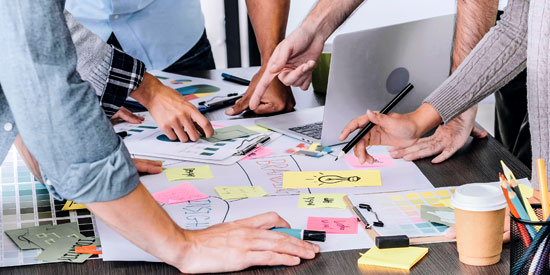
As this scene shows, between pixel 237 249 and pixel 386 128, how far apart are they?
0.56 metres

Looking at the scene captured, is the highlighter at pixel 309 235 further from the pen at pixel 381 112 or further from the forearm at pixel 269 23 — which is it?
the forearm at pixel 269 23

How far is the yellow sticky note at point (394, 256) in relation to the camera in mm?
1036

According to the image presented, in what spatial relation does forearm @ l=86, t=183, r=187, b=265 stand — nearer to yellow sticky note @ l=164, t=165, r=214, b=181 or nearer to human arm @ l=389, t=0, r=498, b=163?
yellow sticky note @ l=164, t=165, r=214, b=181

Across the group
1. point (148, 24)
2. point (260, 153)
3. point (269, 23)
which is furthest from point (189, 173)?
point (148, 24)

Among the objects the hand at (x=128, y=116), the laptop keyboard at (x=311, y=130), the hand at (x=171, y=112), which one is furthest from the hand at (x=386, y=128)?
the hand at (x=128, y=116)

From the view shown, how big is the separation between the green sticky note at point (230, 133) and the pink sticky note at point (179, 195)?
0.32m

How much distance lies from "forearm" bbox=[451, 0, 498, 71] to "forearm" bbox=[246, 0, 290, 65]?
26.4 inches

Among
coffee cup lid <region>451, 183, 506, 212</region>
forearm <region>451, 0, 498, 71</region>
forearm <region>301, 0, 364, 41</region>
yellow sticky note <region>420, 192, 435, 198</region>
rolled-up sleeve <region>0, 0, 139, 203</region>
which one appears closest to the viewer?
rolled-up sleeve <region>0, 0, 139, 203</region>

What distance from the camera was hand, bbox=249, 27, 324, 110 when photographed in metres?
1.69

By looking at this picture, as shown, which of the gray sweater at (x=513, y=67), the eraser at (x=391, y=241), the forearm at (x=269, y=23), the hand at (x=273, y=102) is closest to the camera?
the eraser at (x=391, y=241)

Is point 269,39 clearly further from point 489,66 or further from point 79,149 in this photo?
point 79,149

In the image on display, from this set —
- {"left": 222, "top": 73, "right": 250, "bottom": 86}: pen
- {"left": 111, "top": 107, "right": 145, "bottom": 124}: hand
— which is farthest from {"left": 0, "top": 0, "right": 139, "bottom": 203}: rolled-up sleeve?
{"left": 222, "top": 73, "right": 250, "bottom": 86}: pen

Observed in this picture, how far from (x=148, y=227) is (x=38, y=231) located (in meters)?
0.30

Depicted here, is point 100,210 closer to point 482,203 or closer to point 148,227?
point 148,227
